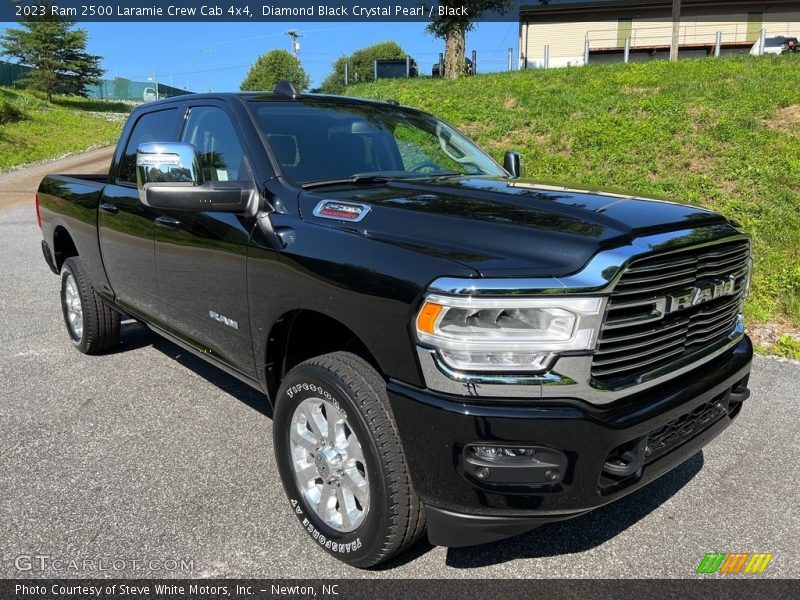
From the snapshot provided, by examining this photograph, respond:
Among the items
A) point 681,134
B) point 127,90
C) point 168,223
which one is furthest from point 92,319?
point 127,90

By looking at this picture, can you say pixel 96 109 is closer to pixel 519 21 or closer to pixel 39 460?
pixel 519 21

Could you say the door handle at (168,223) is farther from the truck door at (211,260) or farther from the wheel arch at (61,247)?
the wheel arch at (61,247)

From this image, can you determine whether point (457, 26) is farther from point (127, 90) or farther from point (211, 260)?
point (127, 90)

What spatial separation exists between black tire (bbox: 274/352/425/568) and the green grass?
22.6 metres

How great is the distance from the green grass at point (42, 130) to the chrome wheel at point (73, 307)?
18.9m

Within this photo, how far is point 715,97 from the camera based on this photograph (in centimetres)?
1231

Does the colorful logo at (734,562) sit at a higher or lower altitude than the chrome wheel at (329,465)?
lower

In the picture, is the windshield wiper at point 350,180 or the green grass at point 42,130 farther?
the green grass at point 42,130

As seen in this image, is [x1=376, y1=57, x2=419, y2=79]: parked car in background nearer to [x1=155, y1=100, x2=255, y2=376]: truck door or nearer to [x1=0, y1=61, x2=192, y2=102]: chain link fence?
[x1=155, y1=100, x2=255, y2=376]: truck door

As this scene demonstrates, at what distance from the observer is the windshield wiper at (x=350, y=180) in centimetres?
306

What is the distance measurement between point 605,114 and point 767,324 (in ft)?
26.0

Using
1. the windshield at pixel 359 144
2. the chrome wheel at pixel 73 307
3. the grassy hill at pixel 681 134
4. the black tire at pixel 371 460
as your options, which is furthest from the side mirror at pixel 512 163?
the chrome wheel at pixel 73 307

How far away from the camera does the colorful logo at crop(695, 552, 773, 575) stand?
2639mm

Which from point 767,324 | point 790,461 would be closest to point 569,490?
point 790,461
